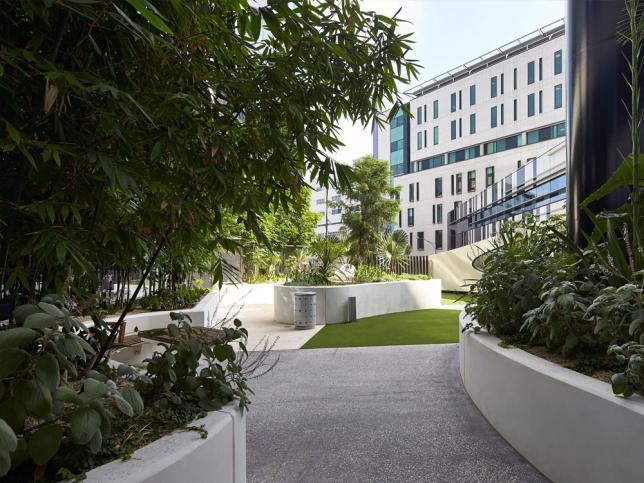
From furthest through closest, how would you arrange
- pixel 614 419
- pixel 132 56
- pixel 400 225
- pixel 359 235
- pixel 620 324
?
pixel 400 225 → pixel 359 235 → pixel 620 324 → pixel 614 419 → pixel 132 56

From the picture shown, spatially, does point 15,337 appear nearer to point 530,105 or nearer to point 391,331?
point 391,331

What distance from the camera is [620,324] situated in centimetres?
226

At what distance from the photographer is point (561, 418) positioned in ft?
7.43

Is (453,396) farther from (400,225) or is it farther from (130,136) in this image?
(400,225)

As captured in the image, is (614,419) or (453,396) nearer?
(614,419)

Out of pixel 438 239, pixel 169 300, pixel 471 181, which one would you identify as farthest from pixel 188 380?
pixel 438 239

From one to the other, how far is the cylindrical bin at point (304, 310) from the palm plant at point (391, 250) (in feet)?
22.6

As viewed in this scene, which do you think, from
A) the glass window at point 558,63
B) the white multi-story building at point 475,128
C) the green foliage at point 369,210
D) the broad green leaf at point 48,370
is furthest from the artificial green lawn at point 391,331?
the glass window at point 558,63

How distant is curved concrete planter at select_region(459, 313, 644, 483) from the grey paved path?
0.15 metres

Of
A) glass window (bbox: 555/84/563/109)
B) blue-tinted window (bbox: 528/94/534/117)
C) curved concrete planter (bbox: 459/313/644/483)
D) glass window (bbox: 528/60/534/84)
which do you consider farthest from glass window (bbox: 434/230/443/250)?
curved concrete planter (bbox: 459/313/644/483)

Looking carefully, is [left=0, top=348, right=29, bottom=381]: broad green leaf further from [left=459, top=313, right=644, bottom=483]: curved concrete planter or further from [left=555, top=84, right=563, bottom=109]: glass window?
[left=555, top=84, right=563, bottom=109]: glass window

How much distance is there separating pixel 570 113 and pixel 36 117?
446 cm

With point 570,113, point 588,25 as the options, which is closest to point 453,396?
point 570,113

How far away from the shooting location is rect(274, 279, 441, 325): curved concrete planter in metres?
8.85
